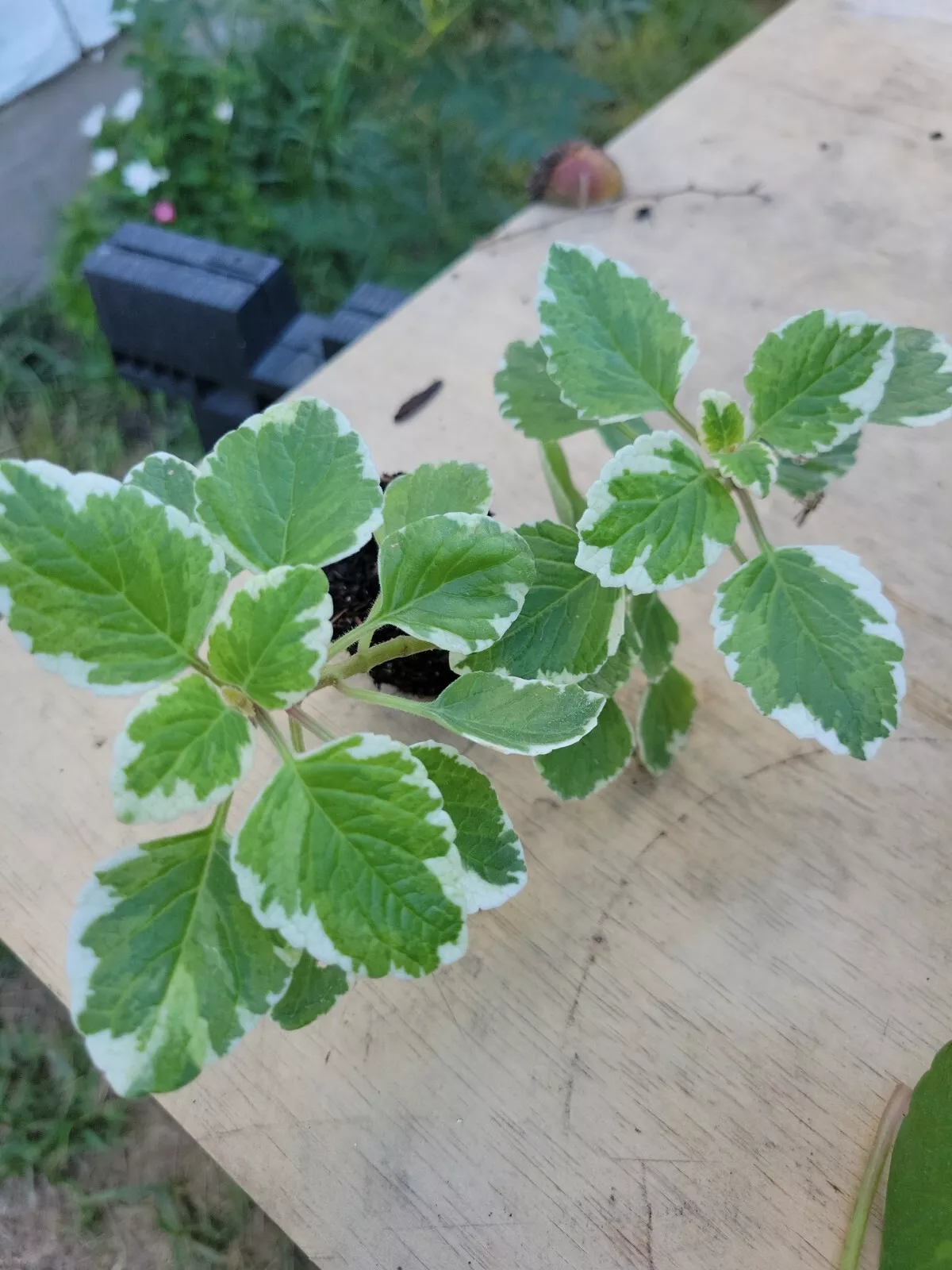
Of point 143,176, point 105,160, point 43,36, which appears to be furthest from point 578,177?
point 43,36

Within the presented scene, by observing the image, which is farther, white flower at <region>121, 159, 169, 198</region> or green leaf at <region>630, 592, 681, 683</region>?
white flower at <region>121, 159, 169, 198</region>

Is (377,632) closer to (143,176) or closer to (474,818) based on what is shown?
(474,818)

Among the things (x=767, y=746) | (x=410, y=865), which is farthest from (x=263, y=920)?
(x=767, y=746)

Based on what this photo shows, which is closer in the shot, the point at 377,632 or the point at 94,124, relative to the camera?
the point at 377,632

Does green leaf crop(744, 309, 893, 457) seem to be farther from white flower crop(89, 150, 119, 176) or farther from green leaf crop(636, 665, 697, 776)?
white flower crop(89, 150, 119, 176)

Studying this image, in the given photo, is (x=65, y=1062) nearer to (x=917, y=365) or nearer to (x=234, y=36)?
(x=917, y=365)

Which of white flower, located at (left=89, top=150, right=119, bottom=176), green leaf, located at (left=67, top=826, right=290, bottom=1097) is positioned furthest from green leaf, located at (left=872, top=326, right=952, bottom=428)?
white flower, located at (left=89, top=150, right=119, bottom=176)
